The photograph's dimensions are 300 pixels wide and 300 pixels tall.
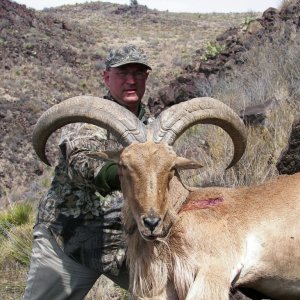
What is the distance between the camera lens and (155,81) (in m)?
31.9

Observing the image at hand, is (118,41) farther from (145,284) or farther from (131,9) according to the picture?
(145,284)

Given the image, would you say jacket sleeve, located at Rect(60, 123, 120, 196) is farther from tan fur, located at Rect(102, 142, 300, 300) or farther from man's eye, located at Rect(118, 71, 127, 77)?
man's eye, located at Rect(118, 71, 127, 77)

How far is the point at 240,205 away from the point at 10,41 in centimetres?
3035

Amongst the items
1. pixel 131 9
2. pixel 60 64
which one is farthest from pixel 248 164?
pixel 131 9

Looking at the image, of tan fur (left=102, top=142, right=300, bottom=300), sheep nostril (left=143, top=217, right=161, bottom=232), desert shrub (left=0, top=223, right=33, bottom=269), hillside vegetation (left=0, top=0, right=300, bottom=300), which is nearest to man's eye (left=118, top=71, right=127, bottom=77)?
tan fur (left=102, top=142, right=300, bottom=300)

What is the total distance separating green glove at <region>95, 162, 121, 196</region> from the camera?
4469 millimetres

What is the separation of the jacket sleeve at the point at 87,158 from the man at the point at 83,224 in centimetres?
1

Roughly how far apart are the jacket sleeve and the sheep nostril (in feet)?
2.37

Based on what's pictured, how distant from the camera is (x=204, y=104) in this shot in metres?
4.52

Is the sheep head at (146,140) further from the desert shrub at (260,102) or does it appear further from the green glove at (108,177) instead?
the desert shrub at (260,102)

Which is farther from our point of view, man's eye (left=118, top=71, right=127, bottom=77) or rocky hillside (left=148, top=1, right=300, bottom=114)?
rocky hillside (left=148, top=1, right=300, bottom=114)

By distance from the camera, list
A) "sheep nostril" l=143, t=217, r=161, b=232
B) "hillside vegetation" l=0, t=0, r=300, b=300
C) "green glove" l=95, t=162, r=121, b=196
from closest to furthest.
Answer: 1. "sheep nostril" l=143, t=217, r=161, b=232
2. "green glove" l=95, t=162, r=121, b=196
3. "hillside vegetation" l=0, t=0, r=300, b=300

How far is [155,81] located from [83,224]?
27.2m

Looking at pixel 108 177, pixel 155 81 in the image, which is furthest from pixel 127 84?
pixel 155 81
